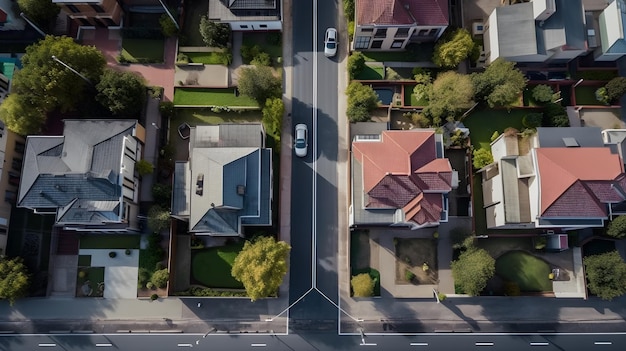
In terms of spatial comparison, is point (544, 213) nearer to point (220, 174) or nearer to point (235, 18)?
point (220, 174)

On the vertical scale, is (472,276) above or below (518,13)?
below

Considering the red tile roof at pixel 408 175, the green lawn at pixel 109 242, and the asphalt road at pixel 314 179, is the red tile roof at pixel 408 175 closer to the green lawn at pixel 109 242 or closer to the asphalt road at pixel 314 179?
the asphalt road at pixel 314 179

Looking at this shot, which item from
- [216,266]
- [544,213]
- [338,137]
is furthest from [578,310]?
[216,266]

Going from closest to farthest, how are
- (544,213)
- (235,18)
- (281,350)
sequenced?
(544,213) < (281,350) < (235,18)

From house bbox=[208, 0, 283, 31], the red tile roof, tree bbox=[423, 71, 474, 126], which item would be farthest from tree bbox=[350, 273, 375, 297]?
house bbox=[208, 0, 283, 31]

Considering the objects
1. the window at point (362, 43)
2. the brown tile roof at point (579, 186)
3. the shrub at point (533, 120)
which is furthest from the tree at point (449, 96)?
the brown tile roof at point (579, 186)

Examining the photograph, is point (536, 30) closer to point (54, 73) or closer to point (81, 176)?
point (81, 176)
